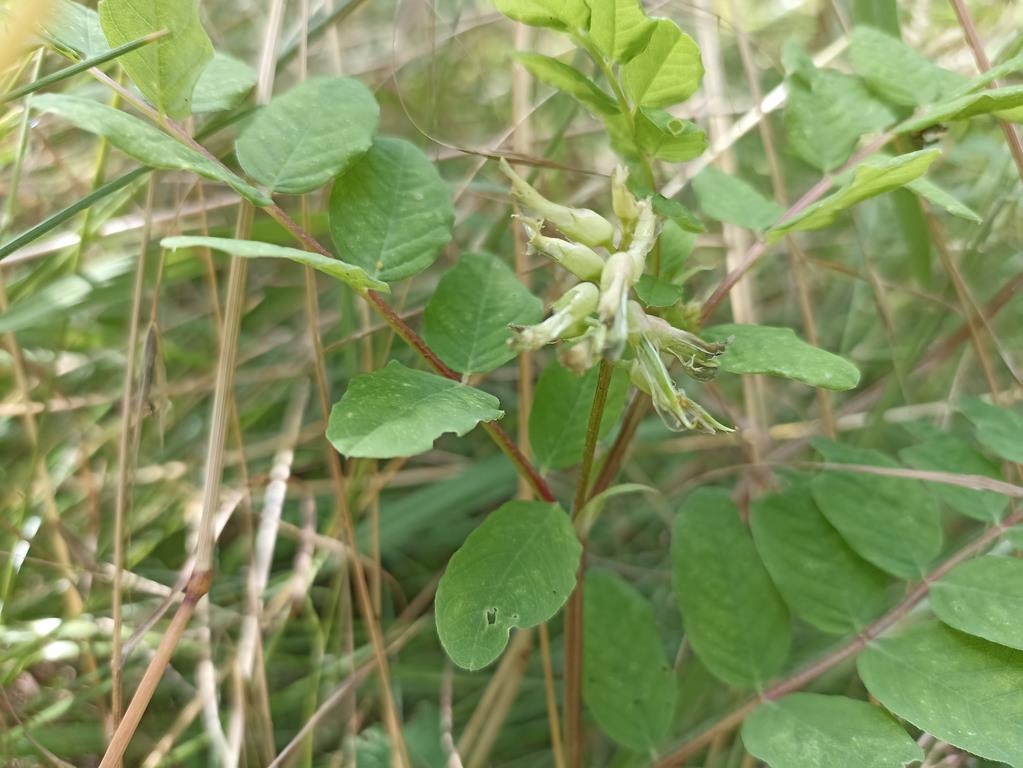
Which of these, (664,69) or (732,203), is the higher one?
(664,69)

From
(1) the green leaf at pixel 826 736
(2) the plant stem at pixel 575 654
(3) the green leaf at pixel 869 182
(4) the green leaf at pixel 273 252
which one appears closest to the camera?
(4) the green leaf at pixel 273 252

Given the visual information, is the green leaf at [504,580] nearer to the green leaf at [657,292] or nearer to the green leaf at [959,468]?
the green leaf at [657,292]

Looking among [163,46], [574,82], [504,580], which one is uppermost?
[163,46]

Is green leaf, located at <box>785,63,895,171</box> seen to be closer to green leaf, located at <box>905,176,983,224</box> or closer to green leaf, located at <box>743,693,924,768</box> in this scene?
green leaf, located at <box>905,176,983,224</box>

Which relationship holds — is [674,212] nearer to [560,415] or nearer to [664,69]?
[664,69]

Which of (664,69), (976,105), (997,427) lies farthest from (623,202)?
(997,427)

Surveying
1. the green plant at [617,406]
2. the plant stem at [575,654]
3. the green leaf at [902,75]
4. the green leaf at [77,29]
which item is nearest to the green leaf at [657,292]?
the green plant at [617,406]
